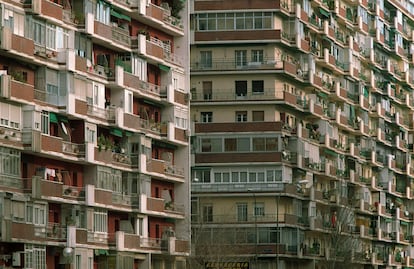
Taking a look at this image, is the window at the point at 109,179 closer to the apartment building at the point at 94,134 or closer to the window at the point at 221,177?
the apartment building at the point at 94,134

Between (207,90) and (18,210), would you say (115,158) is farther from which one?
(207,90)

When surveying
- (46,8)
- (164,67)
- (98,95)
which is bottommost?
(98,95)

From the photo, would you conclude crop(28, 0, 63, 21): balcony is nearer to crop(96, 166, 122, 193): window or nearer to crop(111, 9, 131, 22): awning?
crop(111, 9, 131, 22): awning

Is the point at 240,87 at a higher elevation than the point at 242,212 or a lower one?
higher

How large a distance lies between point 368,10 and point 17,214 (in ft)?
251

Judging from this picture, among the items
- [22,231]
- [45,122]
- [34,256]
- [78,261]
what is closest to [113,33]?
[45,122]

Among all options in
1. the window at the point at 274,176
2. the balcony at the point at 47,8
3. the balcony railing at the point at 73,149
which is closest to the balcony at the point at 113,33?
the balcony at the point at 47,8

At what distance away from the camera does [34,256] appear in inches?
3019

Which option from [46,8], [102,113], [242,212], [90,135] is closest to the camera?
[46,8]

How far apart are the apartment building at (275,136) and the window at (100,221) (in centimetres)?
1779

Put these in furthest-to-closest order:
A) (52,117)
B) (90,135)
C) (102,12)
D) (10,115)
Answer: (102,12) < (90,135) < (52,117) < (10,115)

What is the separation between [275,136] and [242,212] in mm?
7070

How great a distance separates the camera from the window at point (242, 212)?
117438 millimetres

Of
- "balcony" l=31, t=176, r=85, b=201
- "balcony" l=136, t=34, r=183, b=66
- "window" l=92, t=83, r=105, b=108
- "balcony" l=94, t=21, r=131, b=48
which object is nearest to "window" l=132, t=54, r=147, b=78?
"balcony" l=136, t=34, r=183, b=66
